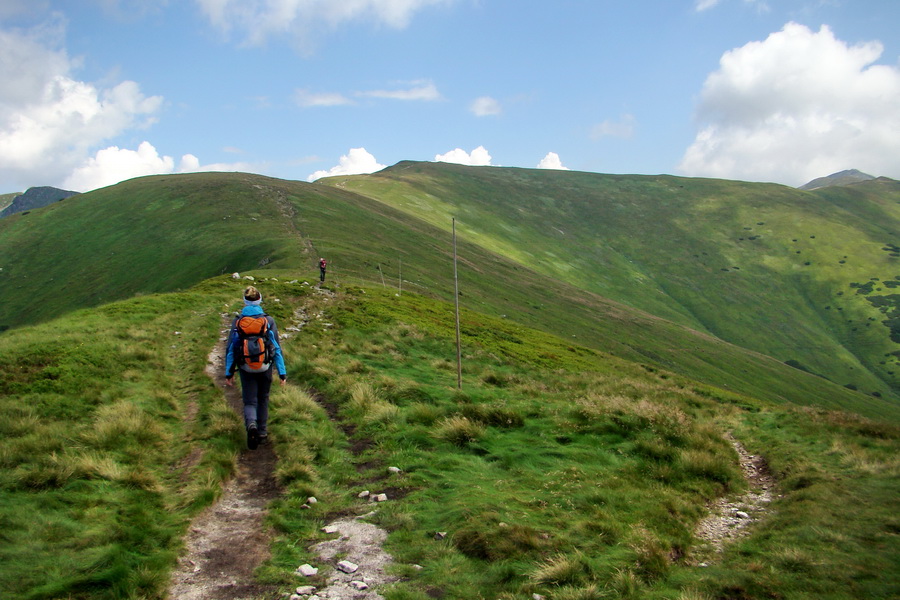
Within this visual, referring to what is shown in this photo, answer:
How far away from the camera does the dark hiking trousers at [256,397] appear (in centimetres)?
1155

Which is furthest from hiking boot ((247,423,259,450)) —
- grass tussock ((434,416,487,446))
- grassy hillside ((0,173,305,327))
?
grassy hillside ((0,173,305,327))

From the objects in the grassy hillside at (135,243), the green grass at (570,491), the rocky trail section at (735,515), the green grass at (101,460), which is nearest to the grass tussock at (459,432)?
the green grass at (570,491)

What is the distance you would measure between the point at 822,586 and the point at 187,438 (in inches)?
460

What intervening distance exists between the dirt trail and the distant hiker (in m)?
0.90

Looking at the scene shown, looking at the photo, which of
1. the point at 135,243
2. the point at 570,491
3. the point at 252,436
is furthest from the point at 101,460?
the point at 135,243

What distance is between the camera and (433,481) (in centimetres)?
1033

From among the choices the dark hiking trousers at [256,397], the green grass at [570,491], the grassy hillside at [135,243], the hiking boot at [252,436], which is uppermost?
the grassy hillside at [135,243]

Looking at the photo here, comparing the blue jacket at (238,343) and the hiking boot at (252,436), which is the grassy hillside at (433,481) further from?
the blue jacket at (238,343)

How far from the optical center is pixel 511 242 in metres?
176

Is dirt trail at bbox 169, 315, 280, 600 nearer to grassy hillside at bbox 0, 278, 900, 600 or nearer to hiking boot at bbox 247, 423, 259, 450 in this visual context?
grassy hillside at bbox 0, 278, 900, 600

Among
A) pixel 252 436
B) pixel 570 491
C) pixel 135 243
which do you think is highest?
pixel 135 243

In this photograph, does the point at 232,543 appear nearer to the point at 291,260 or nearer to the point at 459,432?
the point at 459,432

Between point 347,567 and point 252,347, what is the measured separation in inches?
233

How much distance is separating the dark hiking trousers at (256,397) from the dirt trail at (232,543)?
3.06 feet
